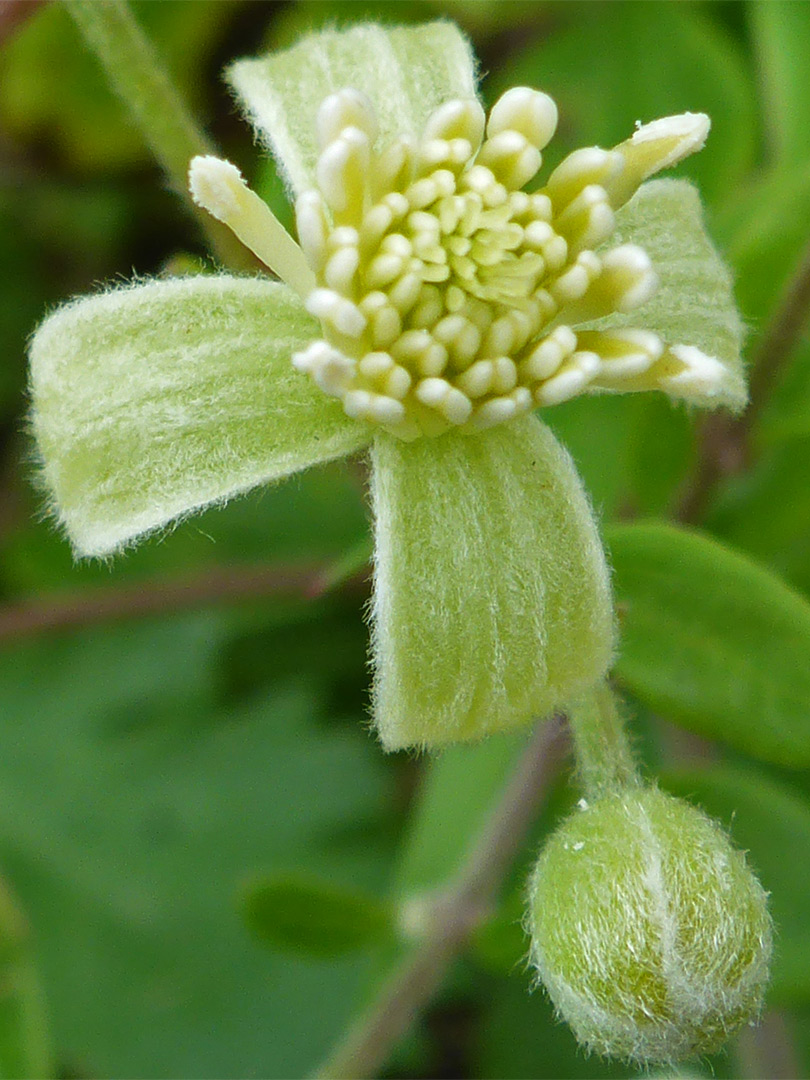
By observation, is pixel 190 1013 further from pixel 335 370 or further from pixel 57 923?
pixel 335 370

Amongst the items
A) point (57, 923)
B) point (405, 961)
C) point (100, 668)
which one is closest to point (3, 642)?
point (100, 668)

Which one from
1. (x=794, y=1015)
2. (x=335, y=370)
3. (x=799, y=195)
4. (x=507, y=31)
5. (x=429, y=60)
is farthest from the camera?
(x=507, y=31)

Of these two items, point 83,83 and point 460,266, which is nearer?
point 460,266

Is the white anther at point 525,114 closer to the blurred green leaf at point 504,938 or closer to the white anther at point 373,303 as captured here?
the white anther at point 373,303

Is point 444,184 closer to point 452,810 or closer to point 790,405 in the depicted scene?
point 790,405

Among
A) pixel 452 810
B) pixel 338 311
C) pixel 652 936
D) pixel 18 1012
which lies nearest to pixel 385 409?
pixel 338 311

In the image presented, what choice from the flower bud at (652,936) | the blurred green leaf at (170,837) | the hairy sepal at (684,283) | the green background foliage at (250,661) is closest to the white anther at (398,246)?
the hairy sepal at (684,283)
